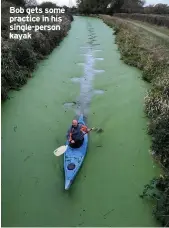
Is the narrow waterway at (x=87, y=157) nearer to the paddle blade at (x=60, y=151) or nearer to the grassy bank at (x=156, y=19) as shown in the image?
the paddle blade at (x=60, y=151)

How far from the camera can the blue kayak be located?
24.4 ft

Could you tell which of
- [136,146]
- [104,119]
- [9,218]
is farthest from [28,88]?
[9,218]

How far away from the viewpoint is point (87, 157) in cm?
859

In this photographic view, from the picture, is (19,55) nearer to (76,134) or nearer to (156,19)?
(76,134)

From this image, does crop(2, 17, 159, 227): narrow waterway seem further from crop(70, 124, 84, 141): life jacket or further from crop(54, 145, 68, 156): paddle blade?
crop(70, 124, 84, 141): life jacket

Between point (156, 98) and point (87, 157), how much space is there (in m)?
3.88

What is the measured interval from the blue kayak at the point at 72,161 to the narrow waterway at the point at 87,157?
0.21m

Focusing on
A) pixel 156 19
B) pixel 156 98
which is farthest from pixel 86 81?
pixel 156 19

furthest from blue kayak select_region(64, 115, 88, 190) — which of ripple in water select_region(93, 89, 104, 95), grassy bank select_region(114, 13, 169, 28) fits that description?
grassy bank select_region(114, 13, 169, 28)

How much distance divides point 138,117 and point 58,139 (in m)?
3.14

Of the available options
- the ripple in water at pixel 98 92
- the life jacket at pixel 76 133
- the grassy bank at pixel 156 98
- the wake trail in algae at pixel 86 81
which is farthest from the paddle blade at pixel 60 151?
the ripple in water at pixel 98 92

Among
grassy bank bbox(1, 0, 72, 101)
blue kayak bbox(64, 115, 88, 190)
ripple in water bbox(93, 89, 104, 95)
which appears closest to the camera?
blue kayak bbox(64, 115, 88, 190)

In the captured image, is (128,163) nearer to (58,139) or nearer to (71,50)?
(58,139)

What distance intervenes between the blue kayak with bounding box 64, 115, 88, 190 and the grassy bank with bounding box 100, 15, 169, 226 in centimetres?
176
